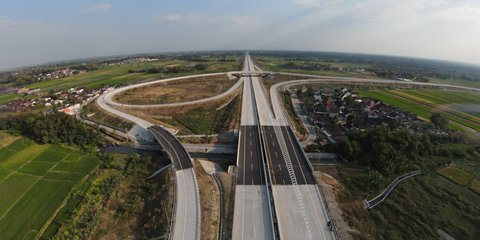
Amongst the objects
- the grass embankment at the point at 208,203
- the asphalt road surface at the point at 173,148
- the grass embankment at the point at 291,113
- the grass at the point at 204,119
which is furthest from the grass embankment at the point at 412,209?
the grass at the point at 204,119

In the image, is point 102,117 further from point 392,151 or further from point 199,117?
point 392,151

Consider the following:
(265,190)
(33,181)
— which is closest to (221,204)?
(265,190)

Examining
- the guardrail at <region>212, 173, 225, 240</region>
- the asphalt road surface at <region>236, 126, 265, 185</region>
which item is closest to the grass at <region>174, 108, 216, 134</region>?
the asphalt road surface at <region>236, 126, 265, 185</region>

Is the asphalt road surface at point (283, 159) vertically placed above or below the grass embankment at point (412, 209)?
above

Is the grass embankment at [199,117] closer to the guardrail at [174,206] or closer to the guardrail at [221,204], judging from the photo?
the guardrail at [221,204]

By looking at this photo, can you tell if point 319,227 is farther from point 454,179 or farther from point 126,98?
point 126,98

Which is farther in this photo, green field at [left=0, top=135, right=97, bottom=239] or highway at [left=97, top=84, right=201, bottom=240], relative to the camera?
green field at [left=0, top=135, right=97, bottom=239]

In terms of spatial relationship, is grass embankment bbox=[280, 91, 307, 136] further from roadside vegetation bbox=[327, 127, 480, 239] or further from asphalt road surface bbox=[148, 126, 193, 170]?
asphalt road surface bbox=[148, 126, 193, 170]

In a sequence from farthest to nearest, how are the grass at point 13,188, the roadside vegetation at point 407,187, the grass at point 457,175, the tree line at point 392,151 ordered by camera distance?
the tree line at point 392,151 → the grass at point 457,175 → the grass at point 13,188 → the roadside vegetation at point 407,187
